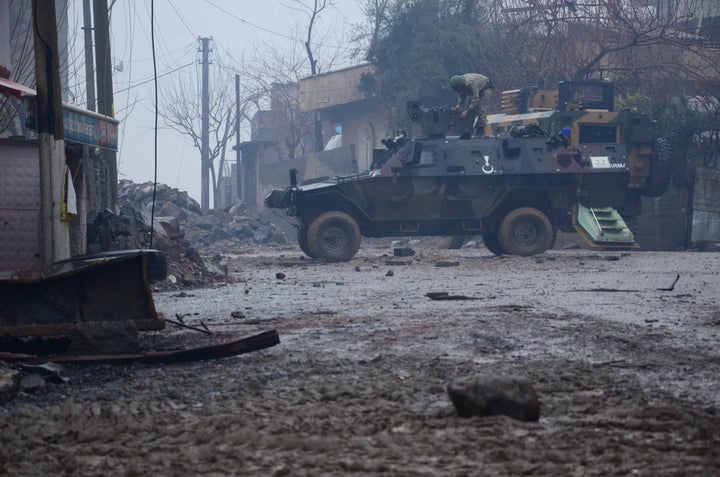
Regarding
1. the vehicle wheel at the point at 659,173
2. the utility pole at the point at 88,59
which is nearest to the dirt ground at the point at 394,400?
the vehicle wheel at the point at 659,173

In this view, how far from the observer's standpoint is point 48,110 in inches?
268

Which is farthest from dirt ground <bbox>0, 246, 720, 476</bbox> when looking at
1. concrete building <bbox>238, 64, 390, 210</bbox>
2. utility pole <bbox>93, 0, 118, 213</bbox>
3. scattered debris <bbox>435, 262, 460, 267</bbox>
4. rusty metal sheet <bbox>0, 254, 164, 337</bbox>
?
concrete building <bbox>238, 64, 390, 210</bbox>

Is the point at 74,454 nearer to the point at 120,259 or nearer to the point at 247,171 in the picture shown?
the point at 120,259

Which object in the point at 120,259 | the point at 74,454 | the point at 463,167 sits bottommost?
the point at 74,454

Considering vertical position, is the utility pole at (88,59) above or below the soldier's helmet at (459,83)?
above

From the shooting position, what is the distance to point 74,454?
3.29 m

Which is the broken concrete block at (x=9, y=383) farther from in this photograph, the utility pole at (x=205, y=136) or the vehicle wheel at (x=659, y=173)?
the utility pole at (x=205, y=136)

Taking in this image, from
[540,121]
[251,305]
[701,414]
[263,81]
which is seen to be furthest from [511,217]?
[263,81]

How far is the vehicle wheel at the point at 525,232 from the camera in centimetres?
1667

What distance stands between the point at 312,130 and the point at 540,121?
3098 centimetres

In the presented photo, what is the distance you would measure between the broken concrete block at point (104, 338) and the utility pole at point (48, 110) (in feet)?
5.39

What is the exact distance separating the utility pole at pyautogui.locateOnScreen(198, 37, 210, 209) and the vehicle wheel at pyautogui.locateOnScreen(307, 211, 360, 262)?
31059mm

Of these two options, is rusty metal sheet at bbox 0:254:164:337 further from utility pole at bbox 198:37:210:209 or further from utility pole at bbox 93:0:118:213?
utility pole at bbox 198:37:210:209

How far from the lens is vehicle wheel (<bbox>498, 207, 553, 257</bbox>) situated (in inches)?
656
